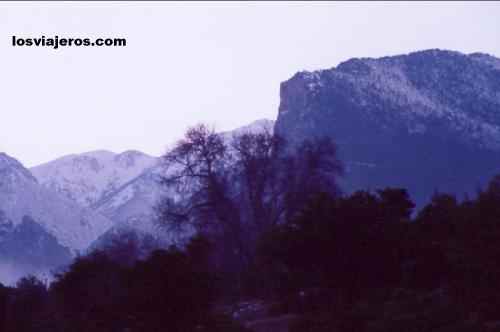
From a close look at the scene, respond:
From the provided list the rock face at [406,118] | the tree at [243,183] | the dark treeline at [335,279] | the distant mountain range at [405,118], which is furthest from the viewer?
the rock face at [406,118]

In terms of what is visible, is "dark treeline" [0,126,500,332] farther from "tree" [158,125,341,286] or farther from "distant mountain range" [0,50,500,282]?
"distant mountain range" [0,50,500,282]

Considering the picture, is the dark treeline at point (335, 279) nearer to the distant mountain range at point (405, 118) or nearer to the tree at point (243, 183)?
the tree at point (243, 183)

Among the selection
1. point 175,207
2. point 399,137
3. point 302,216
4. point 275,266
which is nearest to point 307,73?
point 399,137

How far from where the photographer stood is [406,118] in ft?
513

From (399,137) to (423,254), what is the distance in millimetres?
123761

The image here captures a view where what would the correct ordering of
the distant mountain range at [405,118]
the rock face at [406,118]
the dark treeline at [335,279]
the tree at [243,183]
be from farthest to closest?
the rock face at [406,118]
the distant mountain range at [405,118]
the tree at [243,183]
the dark treeline at [335,279]

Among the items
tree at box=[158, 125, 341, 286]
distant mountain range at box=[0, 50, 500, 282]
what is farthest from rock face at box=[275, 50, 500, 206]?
tree at box=[158, 125, 341, 286]

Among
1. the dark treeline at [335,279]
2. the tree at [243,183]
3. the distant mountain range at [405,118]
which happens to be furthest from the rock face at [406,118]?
the dark treeline at [335,279]

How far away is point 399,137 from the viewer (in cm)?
15300

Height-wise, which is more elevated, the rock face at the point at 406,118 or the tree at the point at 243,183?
the rock face at the point at 406,118

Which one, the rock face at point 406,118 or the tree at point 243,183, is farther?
the rock face at point 406,118

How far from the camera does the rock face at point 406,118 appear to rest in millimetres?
141750

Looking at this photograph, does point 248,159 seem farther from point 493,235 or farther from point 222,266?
point 493,235

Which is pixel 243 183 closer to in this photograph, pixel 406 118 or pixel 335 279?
pixel 335 279
